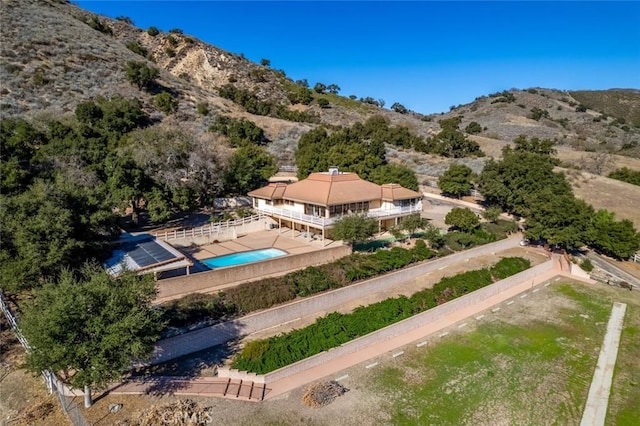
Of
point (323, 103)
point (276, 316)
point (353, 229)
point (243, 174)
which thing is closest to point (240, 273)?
point (276, 316)

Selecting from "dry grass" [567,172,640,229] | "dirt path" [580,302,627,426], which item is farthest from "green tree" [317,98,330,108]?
"dirt path" [580,302,627,426]

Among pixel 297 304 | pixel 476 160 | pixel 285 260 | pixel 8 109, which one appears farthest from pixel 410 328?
pixel 8 109

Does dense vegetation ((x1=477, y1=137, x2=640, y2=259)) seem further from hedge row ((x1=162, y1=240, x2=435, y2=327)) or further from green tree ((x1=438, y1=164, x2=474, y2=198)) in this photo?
hedge row ((x1=162, y1=240, x2=435, y2=327))

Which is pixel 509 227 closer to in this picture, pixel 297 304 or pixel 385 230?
pixel 385 230

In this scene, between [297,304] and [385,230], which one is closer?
[297,304]

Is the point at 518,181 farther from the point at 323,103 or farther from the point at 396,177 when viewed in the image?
the point at 323,103

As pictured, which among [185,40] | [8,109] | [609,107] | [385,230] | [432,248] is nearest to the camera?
[432,248]
